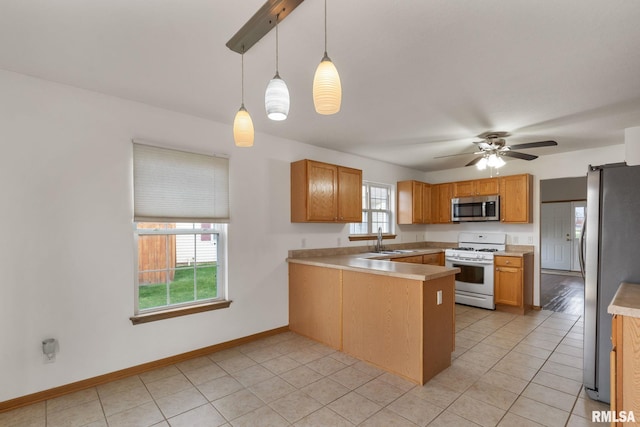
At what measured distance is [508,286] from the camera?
4.87 metres

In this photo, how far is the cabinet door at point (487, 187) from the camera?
538 cm

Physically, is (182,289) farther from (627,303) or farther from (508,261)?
(508,261)

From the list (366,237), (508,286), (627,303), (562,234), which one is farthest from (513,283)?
(562,234)

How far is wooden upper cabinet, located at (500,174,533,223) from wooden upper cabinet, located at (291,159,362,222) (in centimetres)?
268

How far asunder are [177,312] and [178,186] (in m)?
1.27

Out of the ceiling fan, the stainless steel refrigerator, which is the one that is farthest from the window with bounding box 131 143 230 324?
the stainless steel refrigerator

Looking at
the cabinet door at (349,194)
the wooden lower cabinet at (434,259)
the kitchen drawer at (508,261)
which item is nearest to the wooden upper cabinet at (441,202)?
the wooden lower cabinet at (434,259)

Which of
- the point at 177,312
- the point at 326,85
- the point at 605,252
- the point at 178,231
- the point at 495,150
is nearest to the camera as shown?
the point at 326,85

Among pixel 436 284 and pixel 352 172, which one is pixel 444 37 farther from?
pixel 352 172

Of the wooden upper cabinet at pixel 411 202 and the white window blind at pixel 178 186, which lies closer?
the white window blind at pixel 178 186

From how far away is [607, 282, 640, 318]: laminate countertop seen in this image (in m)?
1.56

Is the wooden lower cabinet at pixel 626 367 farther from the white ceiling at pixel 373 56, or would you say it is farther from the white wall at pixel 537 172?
the white wall at pixel 537 172

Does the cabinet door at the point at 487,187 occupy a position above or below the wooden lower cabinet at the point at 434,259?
above

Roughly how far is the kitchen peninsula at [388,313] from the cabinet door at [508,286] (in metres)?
2.45
